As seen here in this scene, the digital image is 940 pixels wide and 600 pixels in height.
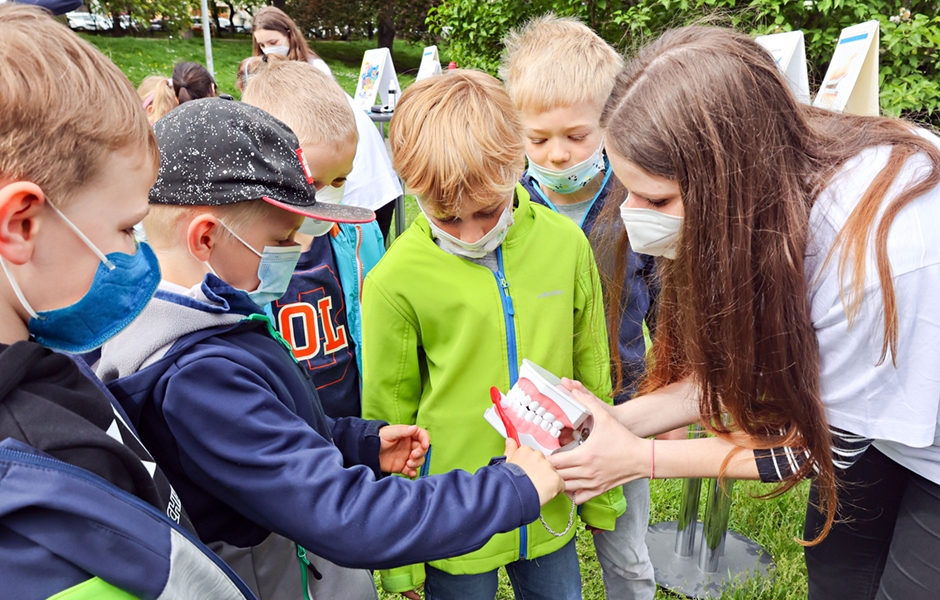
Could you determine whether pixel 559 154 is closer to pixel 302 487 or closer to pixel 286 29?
pixel 302 487

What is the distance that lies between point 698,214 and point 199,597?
1.16 m

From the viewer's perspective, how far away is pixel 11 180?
87cm

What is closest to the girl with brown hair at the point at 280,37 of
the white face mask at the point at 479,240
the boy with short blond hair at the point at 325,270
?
the boy with short blond hair at the point at 325,270

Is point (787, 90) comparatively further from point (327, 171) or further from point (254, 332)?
point (327, 171)

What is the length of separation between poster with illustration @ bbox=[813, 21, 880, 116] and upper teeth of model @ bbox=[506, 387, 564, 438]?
209 cm

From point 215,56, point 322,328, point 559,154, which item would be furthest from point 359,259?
point 215,56

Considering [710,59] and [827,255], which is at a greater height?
[710,59]

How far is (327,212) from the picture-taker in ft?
5.60

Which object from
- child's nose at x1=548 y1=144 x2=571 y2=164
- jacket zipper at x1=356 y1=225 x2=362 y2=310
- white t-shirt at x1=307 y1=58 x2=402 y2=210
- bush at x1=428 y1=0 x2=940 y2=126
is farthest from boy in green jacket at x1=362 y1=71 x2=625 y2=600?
bush at x1=428 y1=0 x2=940 y2=126

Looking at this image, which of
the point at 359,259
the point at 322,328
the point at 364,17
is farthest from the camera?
the point at 364,17

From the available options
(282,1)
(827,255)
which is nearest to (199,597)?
(827,255)

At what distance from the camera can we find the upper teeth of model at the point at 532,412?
172cm

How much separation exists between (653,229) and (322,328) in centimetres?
118

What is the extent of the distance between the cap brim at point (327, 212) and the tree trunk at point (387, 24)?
25.4 m
